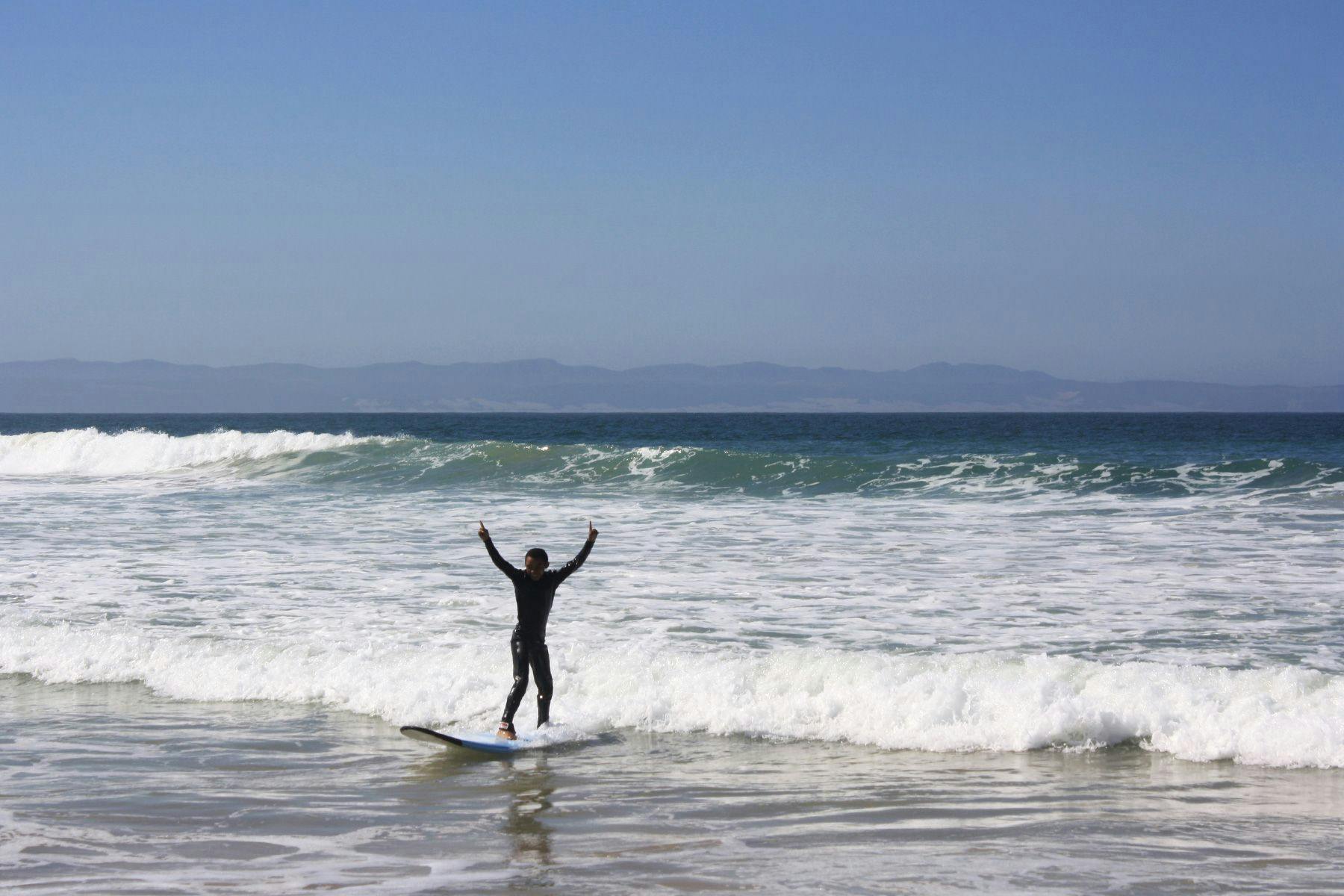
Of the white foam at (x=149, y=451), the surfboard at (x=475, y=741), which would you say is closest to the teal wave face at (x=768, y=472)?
the white foam at (x=149, y=451)

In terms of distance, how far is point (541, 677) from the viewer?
900 cm

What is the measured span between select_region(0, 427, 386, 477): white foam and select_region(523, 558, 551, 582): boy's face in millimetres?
32017

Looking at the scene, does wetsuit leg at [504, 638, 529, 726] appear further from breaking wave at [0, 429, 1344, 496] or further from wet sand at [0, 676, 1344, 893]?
breaking wave at [0, 429, 1344, 496]

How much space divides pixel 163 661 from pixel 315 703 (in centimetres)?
195

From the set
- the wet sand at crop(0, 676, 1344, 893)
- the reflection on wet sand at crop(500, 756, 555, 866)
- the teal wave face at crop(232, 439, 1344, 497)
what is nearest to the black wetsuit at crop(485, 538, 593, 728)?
the wet sand at crop(0, 676, 1344, 893)

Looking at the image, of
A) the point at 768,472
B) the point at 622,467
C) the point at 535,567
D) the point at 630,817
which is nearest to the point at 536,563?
the point at 535,567

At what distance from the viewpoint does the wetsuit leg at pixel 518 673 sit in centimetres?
877

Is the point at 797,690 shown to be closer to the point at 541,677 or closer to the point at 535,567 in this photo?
the point at 541,677

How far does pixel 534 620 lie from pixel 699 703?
150 centimetres

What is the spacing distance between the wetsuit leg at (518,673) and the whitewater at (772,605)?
2.06 ft

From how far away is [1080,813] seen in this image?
6703mm

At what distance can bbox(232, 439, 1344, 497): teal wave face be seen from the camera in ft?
88.2

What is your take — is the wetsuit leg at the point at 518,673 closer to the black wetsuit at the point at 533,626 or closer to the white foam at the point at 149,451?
the black wetsuit at the point at 533,626

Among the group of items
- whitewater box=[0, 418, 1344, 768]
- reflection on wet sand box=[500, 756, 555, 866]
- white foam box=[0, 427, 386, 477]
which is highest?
white foam box=[0, 427, 386, 477]
